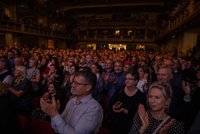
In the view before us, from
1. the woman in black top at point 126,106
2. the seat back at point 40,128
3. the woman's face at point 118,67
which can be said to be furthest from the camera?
the woman's face at point 118,67

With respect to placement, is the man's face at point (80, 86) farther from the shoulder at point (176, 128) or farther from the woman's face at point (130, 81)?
the woman's face at point (130, 81)

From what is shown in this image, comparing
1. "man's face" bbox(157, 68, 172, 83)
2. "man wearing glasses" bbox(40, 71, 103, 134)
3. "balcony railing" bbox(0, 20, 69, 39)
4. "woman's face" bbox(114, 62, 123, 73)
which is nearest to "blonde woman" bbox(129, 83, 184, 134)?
"man wearing glasses" bbox(40, 71, 103, 134)

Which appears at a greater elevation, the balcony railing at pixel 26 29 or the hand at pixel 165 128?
the balcony railing at pixel 26 29

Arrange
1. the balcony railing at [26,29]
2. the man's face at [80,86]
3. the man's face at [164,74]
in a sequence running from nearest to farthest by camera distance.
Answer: the man's face at [80,86] < the man's face at [164,74] < the balcony railing at [26,29]

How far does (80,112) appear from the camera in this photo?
232 cm

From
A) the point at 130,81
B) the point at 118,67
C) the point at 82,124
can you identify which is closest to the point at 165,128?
the point at 82,124

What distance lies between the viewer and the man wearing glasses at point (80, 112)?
2162 millimetres

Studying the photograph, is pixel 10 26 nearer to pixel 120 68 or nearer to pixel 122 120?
pixel 120 68

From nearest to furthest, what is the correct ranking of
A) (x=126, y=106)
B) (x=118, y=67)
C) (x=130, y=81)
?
(x=126, y=106)
(x=130, y=81)
(x=118, y=67)

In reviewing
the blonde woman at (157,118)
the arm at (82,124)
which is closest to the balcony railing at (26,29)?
the arm at (82,124)

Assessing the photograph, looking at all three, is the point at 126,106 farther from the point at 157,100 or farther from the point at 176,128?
the point at 176,128

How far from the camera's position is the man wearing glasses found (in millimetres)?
2162

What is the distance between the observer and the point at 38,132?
3078 millimetres

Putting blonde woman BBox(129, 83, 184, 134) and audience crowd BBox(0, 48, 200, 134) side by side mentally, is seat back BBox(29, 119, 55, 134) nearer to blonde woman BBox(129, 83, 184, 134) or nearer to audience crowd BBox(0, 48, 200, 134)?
audience crowd BBox(0, 48, 200, 134)
